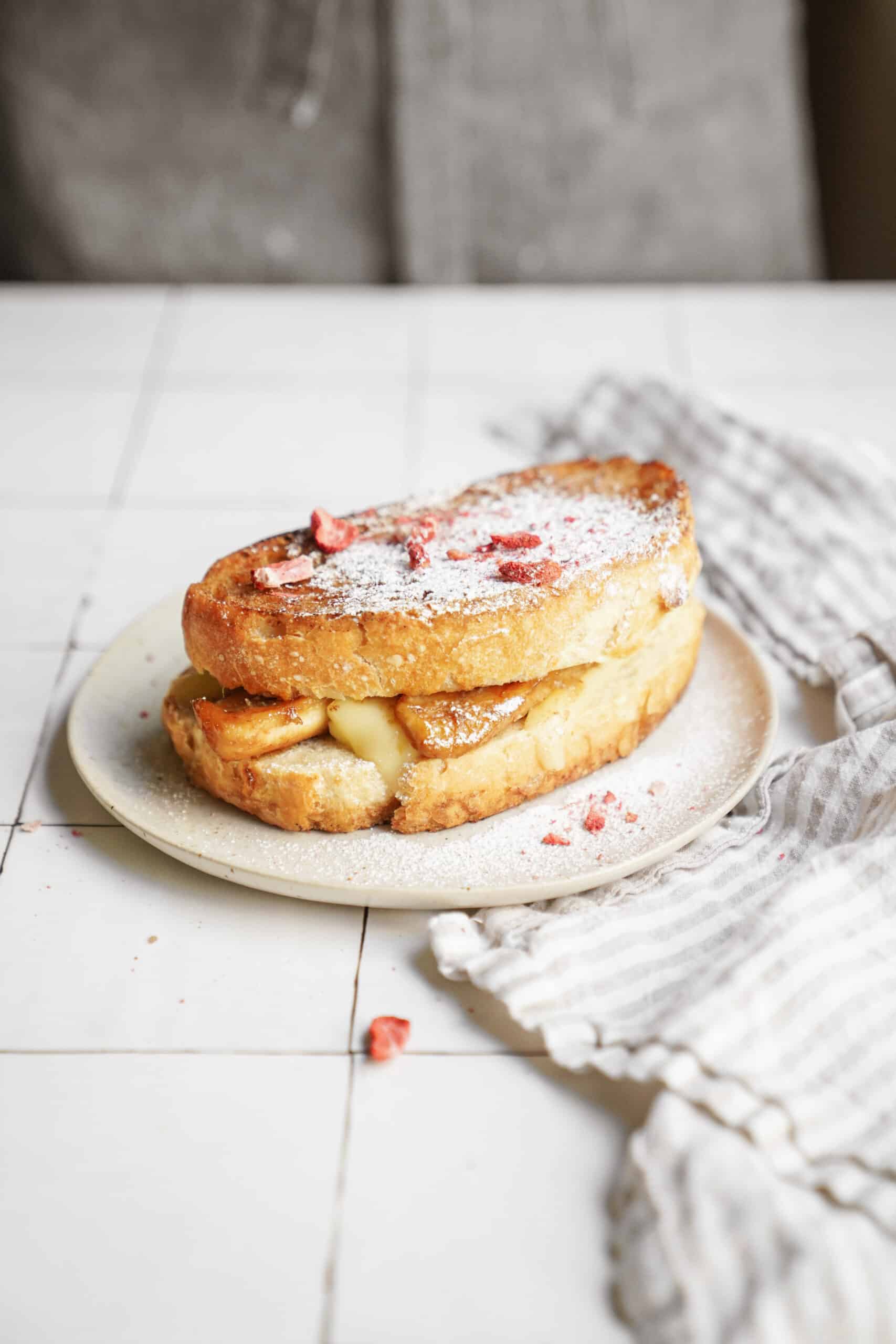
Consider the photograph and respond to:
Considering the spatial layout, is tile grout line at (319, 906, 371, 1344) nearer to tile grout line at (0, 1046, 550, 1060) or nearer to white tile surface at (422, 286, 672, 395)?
tile grout line at (0, 1046, 550, 1060)

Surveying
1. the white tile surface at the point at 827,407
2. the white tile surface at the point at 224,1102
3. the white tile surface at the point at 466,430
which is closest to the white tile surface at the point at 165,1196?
the white tile surface at the point at 224,1102

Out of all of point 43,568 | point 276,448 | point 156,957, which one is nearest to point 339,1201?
point 156,957

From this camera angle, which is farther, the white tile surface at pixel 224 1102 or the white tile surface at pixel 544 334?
the white tile surface at pixel 544 334

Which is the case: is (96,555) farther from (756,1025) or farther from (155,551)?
(756,1025)

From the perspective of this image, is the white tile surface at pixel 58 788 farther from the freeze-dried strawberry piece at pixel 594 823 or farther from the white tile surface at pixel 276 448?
the white tile surface at pixel 276 448

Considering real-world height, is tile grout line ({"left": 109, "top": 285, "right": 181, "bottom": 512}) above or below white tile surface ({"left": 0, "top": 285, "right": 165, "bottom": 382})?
above

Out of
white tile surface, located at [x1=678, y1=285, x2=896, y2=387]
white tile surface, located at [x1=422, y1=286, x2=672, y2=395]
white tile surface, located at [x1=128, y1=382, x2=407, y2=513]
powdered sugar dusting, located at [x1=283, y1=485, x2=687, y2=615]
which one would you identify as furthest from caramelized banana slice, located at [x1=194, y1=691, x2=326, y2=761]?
white tile surface, located at [x1=678, y1=285, x2=896, y2=387]

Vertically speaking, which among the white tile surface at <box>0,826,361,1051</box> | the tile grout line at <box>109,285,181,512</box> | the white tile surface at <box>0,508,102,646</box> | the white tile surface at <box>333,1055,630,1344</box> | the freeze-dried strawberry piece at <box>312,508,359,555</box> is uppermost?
the freeze-dried strawberry piece at <box>312,508,359,555</box>

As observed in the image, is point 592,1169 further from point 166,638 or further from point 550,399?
point 550,399
